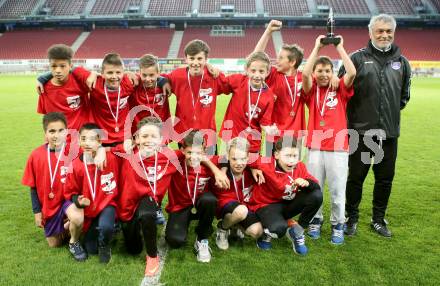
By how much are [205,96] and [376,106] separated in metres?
1.71

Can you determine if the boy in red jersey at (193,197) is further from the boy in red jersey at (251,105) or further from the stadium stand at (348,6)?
the stadium stand at (348,6)

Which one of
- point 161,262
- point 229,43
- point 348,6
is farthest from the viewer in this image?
point 348,6

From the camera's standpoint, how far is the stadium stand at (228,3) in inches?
1529

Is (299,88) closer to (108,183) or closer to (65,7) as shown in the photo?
(108,183)

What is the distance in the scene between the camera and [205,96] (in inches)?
165

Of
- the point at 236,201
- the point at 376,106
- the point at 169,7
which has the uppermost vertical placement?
the point at 169,7

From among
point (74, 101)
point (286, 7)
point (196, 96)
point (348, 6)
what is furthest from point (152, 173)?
point (348, 6)

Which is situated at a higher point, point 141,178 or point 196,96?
point 196,96

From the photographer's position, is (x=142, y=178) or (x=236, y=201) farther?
(x=236, y=201)

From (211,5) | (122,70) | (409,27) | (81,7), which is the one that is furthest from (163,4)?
(122,70)

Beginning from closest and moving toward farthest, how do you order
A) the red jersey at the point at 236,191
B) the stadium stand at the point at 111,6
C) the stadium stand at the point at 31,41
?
the red jersey at the point at 236,191, the stadium stand at the point at 31,41, the stadium stand at the point at 111,6

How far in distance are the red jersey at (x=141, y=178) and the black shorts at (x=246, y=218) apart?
1.85ft

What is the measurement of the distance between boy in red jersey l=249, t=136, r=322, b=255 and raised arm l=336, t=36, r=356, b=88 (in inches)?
28.7

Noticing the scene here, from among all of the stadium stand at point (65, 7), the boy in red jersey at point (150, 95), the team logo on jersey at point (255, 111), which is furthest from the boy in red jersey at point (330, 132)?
the stadium stand at point (65, 7)
